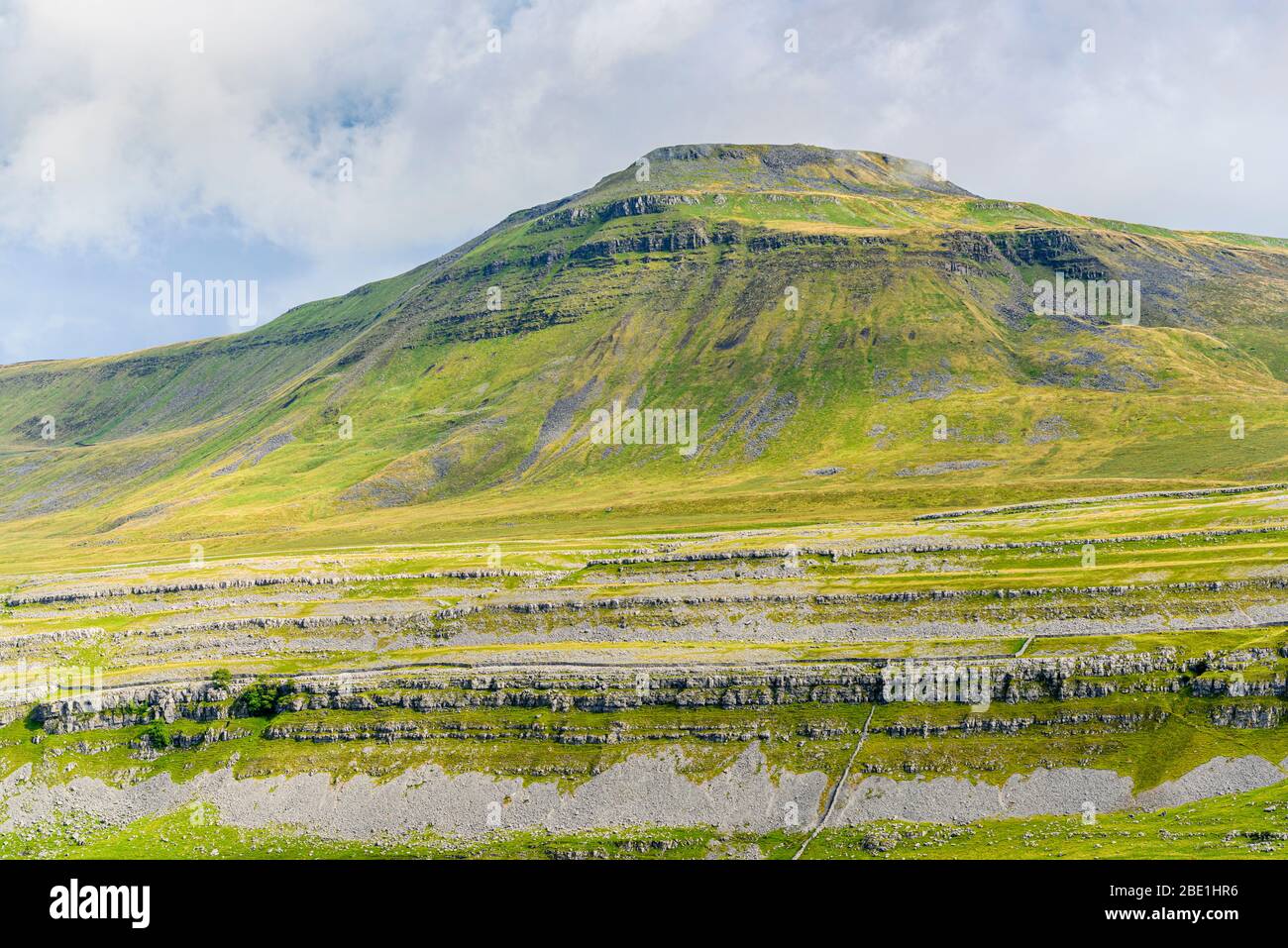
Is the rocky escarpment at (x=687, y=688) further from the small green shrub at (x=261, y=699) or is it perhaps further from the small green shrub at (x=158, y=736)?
the small green shrub at (x=158, y=736)

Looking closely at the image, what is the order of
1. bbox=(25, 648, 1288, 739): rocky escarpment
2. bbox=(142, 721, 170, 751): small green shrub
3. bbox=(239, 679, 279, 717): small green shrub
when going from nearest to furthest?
bbox=(25, 648, 1288, 739): rocky escarpment
bbox=(142, 721, 170, 751): small green shrub
bbox=(239, 679, 279, 717): small green shrub

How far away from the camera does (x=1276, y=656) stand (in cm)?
8812

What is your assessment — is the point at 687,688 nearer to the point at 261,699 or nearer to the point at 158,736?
the point at 261,699

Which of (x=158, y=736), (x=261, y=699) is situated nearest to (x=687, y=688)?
(x=261, y=699)

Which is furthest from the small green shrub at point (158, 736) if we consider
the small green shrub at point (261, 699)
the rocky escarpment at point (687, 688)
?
the small green shrub at point (261, 699)

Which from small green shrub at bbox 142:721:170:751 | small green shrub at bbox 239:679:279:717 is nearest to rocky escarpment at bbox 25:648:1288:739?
small green shrub at bbox 239:679:279:717

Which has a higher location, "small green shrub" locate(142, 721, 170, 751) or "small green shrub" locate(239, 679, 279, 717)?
"small green shrub" locate(239, 679, 279, 717)

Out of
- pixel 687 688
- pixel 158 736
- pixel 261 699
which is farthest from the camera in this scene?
pixel 261 699

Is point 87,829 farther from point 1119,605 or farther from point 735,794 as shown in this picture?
point 1119,605

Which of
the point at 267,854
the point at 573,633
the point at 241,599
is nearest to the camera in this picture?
the point at 267,854

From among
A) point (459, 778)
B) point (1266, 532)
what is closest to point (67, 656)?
point (459, 778)

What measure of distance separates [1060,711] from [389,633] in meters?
83.4

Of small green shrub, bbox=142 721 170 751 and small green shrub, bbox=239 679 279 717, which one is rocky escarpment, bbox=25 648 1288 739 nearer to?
small green shrub, bbox=239 679 279 717

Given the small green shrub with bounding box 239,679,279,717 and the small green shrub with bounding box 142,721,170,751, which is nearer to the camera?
the small green shrub with bounding box 142,721,170,751
